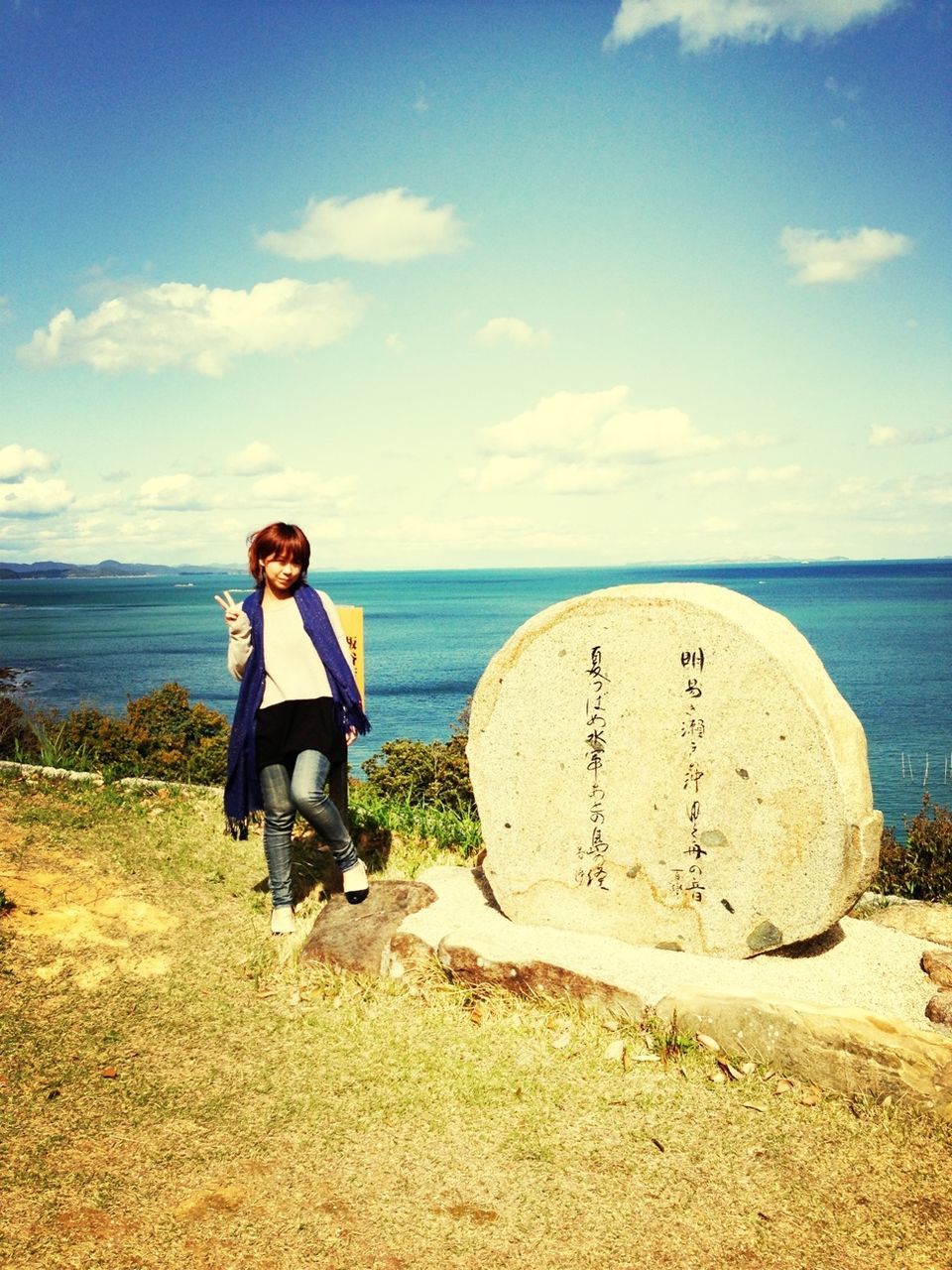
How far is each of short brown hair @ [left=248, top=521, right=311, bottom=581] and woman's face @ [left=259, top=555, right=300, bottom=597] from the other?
22mm

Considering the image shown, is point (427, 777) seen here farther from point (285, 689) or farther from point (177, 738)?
point (285, 689)

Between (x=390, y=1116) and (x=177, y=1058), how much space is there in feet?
4.44

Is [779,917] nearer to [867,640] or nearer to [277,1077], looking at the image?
[277,1077]

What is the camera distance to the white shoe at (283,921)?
645cm

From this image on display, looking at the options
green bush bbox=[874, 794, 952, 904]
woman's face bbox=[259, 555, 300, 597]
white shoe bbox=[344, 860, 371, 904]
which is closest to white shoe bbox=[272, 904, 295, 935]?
white shoe bbox=[344, 860, 371, 904]

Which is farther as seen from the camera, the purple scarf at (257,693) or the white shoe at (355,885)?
the white shoe at (355,885)

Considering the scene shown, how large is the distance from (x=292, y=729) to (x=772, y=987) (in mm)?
3376

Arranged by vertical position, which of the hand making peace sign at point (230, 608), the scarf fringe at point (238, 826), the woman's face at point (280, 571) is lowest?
the scarf fringe at point (238, 826)

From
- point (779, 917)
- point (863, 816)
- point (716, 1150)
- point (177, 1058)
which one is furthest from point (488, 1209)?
point (863, 816)

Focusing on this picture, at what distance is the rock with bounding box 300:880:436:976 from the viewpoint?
5887mm

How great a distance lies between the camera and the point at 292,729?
240 inches

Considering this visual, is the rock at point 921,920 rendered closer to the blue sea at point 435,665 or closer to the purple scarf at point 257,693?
the purple scarf at point 257,693

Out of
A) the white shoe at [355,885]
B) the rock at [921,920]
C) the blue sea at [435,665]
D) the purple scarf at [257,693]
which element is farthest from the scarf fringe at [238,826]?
the blue sea at [435,665]

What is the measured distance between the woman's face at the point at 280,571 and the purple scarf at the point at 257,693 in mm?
116
